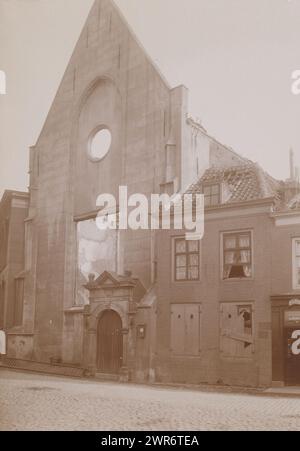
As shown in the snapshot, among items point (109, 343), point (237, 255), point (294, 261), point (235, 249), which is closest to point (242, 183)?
point (235, 249)

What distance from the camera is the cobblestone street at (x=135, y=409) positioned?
8.62m

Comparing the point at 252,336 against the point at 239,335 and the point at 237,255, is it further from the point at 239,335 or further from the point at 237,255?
the point at 237,255

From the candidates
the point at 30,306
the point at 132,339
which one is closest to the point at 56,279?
the point at 30,306

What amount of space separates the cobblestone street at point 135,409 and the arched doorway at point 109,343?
1029 millimetres

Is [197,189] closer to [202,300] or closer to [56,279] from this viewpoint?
[202,300]

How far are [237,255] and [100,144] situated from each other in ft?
10.7

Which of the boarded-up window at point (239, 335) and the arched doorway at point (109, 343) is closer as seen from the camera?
the boarded-up window at point (239, 335)

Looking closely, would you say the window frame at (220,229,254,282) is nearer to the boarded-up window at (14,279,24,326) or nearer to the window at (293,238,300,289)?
the window at (293,238,300,289)

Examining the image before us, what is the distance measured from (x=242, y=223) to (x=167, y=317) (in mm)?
2021

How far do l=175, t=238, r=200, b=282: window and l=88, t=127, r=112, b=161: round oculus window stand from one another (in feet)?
7.14

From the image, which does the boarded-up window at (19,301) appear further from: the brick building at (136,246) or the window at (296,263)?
the window at (296,263)

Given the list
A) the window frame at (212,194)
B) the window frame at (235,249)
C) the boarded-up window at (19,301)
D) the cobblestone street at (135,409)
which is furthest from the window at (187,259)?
the boarded-up window at (19,301)
